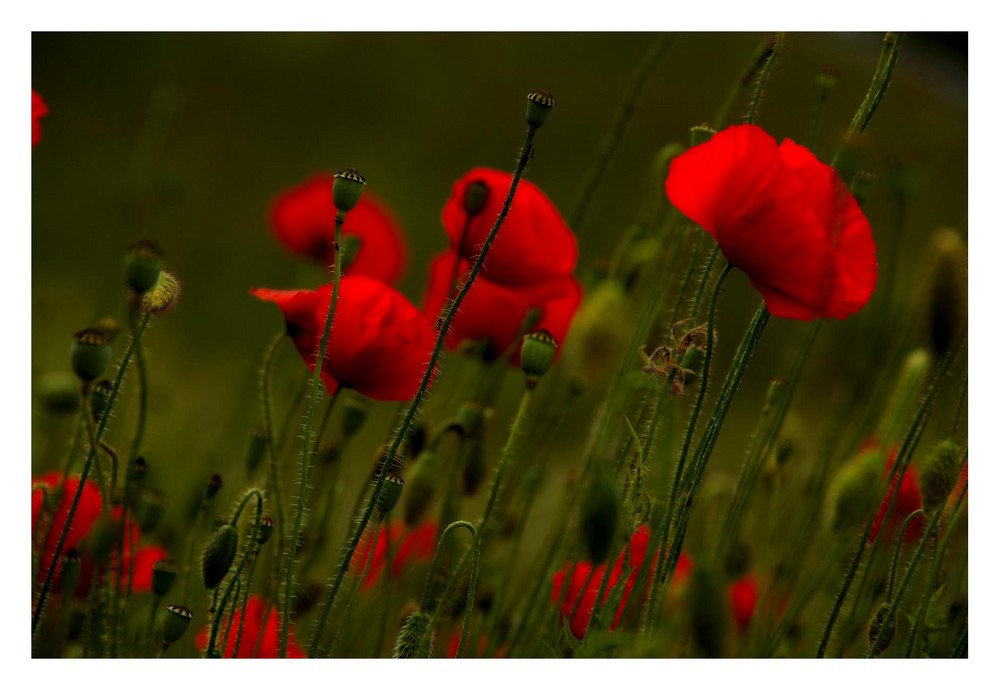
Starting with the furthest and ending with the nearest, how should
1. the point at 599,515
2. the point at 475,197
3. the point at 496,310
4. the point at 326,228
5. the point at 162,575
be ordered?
the point at 326,228, the point at 496,310, the point at 475,197, the point at 162,575, the point at 599,515

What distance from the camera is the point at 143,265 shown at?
650 millimetres

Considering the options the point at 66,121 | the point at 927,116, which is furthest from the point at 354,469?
the point at 927,116

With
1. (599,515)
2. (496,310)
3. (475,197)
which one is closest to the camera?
(599,515)

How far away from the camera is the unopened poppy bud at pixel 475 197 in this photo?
832 millimetres

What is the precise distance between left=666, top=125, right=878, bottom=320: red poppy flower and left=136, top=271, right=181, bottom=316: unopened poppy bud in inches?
13.9

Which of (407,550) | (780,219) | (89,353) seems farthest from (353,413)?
(780,219)

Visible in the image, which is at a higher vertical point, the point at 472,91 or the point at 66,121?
the point at 472,91

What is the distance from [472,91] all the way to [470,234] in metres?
1.15

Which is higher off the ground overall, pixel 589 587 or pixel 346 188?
pixel 346 188

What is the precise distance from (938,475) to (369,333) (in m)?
0.46

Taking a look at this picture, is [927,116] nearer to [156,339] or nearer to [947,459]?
[947,459]

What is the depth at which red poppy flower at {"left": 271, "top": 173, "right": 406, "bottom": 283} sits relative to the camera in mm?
1281

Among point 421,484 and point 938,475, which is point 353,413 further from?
point 938,475
